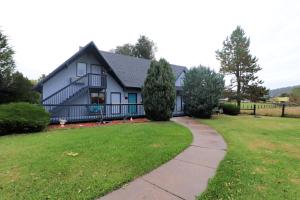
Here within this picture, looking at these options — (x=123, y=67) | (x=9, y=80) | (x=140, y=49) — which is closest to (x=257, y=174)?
(x=123, y=67)

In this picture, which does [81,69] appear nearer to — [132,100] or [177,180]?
[132,100]

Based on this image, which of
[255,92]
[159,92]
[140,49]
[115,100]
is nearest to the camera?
[159,92]

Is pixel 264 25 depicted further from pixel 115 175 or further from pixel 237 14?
pixel 115 175

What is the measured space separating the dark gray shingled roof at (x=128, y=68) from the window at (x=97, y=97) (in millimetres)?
2214

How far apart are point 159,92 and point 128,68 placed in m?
7.31

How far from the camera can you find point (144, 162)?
4.77 metres

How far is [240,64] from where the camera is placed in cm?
2564

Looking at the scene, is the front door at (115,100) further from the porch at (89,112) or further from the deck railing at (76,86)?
the deck railing at (76,86)

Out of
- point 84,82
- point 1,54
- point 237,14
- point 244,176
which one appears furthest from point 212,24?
Result: point 1,54

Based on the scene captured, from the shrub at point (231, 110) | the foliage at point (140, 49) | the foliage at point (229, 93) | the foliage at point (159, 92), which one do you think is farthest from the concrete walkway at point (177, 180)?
the foliage at point (140, 49)

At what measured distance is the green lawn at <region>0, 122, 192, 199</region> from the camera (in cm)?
344

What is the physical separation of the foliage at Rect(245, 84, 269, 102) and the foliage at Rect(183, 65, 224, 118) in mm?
12043

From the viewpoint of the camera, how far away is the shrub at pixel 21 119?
8508 mm

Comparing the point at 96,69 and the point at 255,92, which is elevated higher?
the point at 96,69
